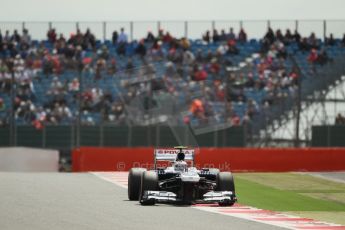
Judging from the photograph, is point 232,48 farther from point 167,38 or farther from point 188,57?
point 167,38

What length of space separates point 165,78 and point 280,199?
12.0 meters

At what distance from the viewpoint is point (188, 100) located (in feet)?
103

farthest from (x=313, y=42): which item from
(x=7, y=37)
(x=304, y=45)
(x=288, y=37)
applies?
(x=7, y=37)

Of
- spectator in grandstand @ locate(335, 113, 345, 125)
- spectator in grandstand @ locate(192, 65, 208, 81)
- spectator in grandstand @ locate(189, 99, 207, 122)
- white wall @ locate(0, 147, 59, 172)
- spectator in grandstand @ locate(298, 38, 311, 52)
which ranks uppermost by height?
spectator in grandstand @ locate(298, 38, 311, 52)

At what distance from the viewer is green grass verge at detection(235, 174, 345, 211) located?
63.3 ft

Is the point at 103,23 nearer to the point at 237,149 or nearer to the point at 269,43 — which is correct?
the point at 269,43

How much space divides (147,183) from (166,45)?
22518 millimetres

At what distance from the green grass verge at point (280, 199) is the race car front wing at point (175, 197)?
3.42ft

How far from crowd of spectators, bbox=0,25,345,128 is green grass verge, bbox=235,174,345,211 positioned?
750 cm

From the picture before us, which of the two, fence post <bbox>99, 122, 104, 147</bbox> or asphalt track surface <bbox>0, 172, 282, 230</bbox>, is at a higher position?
fence post <bbox>99, 122, 104, 147</bbox>

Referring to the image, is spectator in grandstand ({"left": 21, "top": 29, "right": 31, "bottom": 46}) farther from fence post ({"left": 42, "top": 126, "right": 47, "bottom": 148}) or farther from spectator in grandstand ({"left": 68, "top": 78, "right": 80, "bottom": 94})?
fence post ({"left": 42, "top": 126, "right": 47, "bottom": 148})

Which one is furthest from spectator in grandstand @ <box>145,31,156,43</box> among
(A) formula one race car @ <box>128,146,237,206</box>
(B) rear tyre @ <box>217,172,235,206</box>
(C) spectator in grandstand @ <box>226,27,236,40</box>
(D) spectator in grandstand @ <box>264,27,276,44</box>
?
(B) rear tyre @ <box>217,172,235,206</box>

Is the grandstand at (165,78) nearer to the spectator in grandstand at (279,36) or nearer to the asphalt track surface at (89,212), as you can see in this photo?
the spectator in grandstand at (279,36)

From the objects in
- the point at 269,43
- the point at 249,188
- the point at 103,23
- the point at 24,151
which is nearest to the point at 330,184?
the point at 249,188
